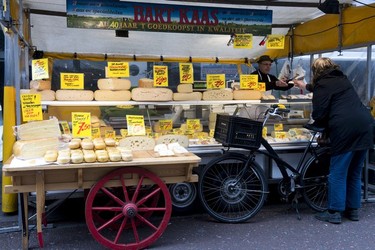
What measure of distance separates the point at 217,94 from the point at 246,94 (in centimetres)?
39

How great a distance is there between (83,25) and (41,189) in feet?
7.74

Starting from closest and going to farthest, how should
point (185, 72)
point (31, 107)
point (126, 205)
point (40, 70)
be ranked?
1. point (126, 205)
2. point (31, 107)
3. point (40, 70)
4. point (185, 72)

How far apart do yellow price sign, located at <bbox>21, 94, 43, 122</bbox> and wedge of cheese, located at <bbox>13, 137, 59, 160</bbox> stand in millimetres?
384

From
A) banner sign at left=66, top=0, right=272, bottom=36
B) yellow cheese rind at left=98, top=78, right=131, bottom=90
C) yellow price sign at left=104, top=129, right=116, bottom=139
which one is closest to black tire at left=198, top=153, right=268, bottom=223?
yellow price sign at left=104, top=129, right=116, bottom=139

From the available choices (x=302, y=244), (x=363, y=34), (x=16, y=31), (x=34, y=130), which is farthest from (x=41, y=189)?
(x=363, y=34)

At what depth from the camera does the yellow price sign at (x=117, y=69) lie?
4539 mm

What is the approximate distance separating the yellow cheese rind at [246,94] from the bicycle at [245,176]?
0.40 metres

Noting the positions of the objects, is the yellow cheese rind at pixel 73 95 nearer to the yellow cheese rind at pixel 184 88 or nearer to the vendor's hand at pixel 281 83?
the yellow cheese rind at pixel 184 88

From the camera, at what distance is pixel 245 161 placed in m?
4.51

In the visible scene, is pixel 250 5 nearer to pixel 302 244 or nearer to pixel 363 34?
pixel 363 34

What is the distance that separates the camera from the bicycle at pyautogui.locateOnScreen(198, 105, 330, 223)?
443 cm

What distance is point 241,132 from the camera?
14.5ft

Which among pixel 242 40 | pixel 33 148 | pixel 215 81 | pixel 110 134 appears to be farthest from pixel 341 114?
pixel 33 148

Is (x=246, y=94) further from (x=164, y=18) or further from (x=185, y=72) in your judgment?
(x=164, y=18)
